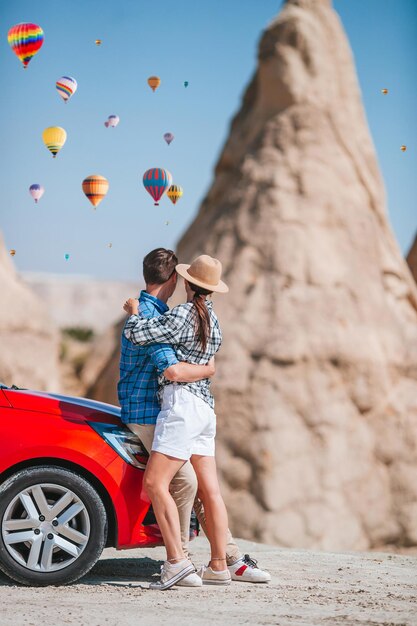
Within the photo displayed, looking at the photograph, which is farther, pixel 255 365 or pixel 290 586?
pixel 255 365

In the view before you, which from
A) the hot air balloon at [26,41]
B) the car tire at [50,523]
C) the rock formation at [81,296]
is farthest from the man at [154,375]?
the rock formation at [81,296]

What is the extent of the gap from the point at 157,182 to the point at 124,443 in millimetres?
9660

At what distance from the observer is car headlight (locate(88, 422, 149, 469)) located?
5359 millimetres

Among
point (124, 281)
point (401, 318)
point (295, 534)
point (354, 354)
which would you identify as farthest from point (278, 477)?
point (124, 281)

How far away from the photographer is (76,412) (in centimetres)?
548

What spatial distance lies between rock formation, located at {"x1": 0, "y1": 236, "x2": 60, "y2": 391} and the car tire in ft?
39.6

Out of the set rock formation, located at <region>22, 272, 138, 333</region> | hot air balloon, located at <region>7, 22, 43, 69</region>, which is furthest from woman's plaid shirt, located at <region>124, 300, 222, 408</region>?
rock formation, located at <region>22, 272, 138, 333</region>

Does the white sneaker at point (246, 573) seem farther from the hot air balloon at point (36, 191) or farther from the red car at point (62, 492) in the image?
the hot air balloon at point (36, 191)

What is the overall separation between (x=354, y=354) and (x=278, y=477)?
6.84ft

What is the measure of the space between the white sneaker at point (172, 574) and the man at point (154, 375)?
0.07 metres

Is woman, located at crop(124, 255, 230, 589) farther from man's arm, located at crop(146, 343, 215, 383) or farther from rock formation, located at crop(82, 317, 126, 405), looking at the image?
rock formation, located at crop(82, 317, 126, 405)

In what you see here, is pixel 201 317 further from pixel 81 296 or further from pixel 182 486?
pixel 81 296

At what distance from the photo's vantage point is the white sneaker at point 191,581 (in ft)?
17.2

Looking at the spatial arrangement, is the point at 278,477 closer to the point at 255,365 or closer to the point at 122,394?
the point at 255,365
